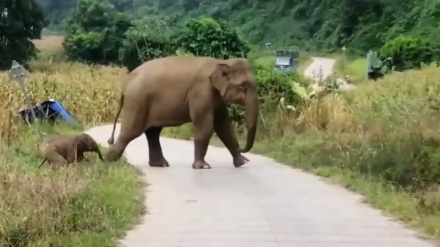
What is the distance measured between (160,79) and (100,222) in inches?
251

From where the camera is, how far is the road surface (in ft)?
28.4

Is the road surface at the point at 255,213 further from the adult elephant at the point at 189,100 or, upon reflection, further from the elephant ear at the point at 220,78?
the elephant ear at the point at 220,78

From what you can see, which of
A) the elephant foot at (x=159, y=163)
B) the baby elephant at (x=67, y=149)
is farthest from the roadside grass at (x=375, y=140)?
the baby elephant at (x=67, y=149)

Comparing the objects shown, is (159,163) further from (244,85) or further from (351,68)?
(351,68)

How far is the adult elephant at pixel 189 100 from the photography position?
1478 centimetres

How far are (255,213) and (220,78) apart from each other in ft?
16.1

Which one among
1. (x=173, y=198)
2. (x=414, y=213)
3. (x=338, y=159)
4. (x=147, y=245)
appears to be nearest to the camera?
(x=147, y=245)

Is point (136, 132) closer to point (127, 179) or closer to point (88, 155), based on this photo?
point (88, 155)

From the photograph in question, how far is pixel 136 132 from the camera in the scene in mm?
15281

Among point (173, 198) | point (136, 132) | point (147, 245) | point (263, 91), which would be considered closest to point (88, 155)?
point (136, 132)

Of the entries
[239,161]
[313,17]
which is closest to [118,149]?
[239,161]

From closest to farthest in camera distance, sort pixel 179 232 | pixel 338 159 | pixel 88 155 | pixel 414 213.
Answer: pixel 179 232 < pixel 414 213 < pixel 338 159 < pixel 88 155

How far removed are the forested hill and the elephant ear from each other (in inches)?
1013

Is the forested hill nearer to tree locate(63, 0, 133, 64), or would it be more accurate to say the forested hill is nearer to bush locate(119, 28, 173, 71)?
tree locate(63, 0, 133, 64)
